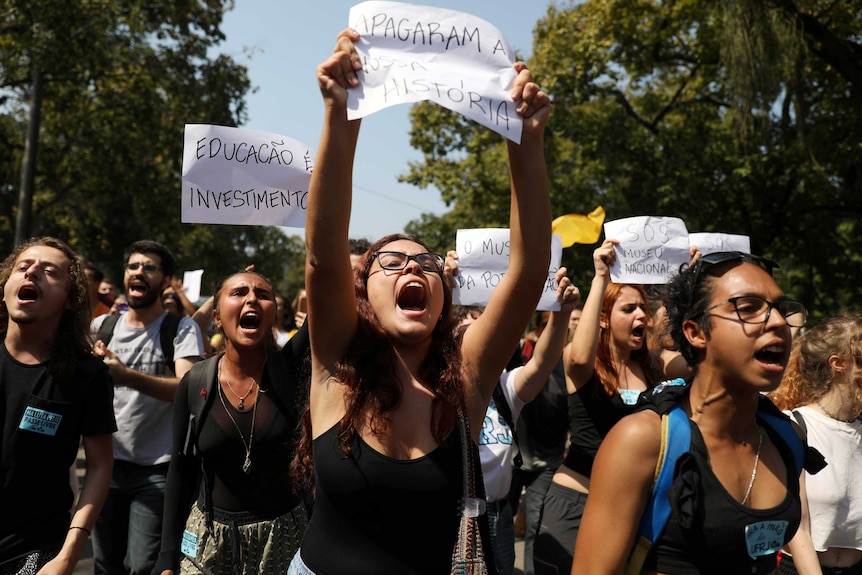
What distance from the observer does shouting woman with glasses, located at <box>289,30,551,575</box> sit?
227cm

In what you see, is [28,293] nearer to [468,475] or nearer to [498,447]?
[468,475]

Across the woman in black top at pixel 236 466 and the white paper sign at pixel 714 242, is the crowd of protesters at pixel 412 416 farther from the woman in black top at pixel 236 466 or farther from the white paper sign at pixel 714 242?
the white paper sign at pixel 714 242

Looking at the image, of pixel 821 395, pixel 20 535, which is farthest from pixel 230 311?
pixel 821 395

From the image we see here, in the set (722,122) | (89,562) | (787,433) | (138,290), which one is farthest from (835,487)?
(722,122)

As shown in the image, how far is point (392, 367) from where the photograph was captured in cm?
249

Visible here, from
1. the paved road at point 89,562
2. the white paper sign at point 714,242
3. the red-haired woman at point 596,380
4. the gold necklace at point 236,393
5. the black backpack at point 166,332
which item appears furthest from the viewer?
the paved road at point 89,562

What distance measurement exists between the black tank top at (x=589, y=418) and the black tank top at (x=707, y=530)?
1.97 m

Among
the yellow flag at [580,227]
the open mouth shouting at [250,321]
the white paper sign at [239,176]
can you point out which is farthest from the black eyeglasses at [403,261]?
the yellow flag at [580,227]

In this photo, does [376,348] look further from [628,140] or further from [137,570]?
[628,140]

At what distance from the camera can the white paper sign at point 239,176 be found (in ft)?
13.2

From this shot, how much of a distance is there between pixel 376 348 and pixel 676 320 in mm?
944

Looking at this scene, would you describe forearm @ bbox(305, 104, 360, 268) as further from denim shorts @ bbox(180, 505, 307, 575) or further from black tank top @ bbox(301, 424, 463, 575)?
denim shorts @ bbox(180, 505, 307, 575)

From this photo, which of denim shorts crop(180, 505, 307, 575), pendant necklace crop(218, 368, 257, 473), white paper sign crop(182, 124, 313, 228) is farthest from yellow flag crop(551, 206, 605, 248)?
denim shorts crop(180, 505, 307, 575)

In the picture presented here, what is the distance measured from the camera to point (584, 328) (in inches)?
166
